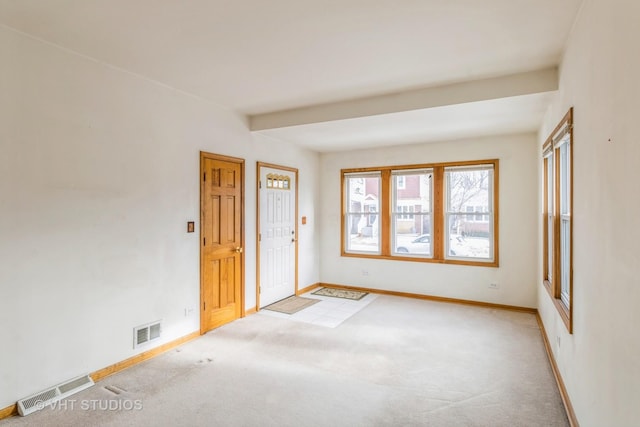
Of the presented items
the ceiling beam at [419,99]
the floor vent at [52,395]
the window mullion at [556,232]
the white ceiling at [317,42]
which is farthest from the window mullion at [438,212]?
the floor vent at [52,395]

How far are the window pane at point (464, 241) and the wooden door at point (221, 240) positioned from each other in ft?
10.5

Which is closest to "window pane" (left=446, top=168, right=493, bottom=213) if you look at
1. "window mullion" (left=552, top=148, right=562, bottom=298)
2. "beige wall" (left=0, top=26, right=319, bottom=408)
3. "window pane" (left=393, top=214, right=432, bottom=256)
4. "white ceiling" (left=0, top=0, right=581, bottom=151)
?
"window pane" (left=393, top=214, right=432, bottom=256)

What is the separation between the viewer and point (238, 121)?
14.7ft

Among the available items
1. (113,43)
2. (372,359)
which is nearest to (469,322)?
(372,359)

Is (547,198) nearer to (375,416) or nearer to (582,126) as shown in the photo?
(582,126)

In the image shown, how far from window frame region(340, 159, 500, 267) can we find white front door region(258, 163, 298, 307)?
1093 millimetres

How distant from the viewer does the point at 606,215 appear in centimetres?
165

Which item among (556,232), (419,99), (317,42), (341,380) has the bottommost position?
(341,380)

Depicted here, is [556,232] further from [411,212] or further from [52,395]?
[52,395]

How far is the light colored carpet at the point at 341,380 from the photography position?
240 cm

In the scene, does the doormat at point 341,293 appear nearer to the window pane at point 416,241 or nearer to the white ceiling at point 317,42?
the window pane at point 416,241

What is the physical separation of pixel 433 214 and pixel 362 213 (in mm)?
1230

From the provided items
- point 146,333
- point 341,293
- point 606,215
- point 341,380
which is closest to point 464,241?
point 341,293

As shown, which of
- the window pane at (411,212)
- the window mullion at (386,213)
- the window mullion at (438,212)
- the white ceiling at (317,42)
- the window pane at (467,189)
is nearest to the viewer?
the white ceiling at (317,42)
